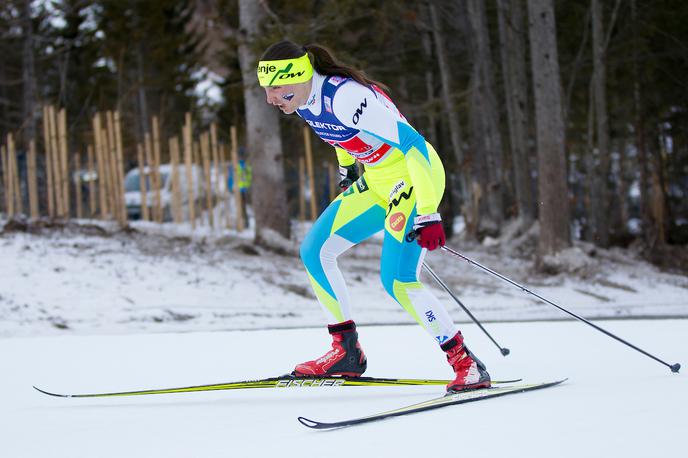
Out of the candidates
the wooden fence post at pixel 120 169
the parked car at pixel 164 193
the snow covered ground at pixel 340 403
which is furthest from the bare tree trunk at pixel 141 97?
the snow covered ground at pixel 340 403

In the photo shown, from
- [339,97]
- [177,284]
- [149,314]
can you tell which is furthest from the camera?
[177,284]

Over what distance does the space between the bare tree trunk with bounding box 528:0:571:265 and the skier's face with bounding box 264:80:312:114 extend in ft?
28.8

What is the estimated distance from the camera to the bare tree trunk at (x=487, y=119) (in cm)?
1914

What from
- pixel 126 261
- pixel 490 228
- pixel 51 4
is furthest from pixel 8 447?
pixel 51 4

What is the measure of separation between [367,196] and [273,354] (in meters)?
1.92

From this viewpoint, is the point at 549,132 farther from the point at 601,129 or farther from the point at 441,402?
the point at 441,402

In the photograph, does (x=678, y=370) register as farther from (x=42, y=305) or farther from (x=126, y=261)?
(x=126, y=261)

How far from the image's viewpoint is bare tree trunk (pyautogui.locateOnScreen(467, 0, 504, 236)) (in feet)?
62.8

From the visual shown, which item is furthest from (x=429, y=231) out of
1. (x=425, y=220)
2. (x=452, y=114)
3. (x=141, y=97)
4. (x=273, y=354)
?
(x=141, y=97)

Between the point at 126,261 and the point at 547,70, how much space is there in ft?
21.9

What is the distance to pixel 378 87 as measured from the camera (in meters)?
5.07

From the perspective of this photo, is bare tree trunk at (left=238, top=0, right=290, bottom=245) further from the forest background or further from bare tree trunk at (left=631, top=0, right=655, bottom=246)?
bare tree trunk at (left=631, top=0, right=655, bottom=246)

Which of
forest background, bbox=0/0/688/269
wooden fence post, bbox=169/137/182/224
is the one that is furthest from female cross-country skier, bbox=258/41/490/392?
wooden fence post, bbox=169/137/182/224

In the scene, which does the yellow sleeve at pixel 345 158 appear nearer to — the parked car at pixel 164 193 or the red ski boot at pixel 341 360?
the red ski boot at pixel 341 360
